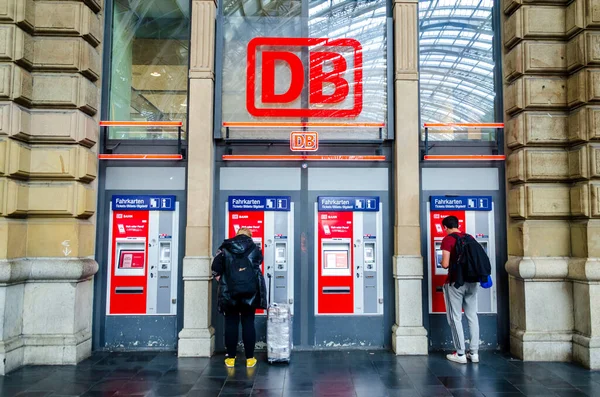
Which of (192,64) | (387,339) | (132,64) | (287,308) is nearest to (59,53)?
(132,64)

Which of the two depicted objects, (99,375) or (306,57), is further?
(306,57)

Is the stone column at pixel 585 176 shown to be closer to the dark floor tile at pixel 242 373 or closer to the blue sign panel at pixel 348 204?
the blue sign panel at pixel 348 204

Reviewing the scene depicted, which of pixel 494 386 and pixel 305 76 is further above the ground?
pixel 305 76

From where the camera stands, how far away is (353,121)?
21.7 ft

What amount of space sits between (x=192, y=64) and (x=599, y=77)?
5.41m

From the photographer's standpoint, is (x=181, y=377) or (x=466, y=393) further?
(x=181, y=377)

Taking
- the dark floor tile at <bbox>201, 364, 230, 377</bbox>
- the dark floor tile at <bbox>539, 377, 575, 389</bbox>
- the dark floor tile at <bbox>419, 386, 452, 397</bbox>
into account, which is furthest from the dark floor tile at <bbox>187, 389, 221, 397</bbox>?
the dark floor tile at <bbox>539, 377, 575, 389</bbox>

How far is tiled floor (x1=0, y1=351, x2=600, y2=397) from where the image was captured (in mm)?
4645

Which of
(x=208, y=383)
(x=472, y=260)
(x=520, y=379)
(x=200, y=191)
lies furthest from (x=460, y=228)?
(x=208, y=383)

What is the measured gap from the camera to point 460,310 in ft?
18.9

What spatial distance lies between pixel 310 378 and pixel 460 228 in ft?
10.0

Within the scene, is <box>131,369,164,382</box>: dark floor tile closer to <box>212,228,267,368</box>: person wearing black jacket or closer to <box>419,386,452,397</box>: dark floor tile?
<box>212,228,267,368</box>: person wearing black jacket

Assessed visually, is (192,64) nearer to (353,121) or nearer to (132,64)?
(132,64)

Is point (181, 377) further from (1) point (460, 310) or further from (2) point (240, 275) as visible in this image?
(1) point (460, 310)
